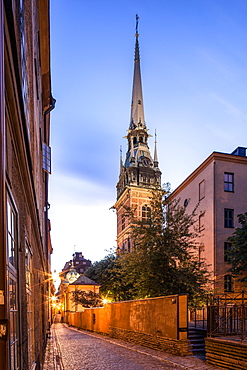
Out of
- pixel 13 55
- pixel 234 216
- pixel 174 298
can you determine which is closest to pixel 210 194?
pixel 234 216

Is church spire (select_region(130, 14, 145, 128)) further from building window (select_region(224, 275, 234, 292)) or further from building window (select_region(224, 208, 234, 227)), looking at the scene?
building window (select_region(224, 275, 234, 292))

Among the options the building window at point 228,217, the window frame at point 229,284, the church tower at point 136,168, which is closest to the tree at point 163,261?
the window frame at point 229,284

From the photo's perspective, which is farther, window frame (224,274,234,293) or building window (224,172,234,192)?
building window (224,172,234,192)

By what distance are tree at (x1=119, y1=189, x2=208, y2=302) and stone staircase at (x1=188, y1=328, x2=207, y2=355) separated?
2107 millimetres

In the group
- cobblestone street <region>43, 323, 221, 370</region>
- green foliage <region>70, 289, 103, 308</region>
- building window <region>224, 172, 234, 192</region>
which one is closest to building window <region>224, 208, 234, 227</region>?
building window <region>224, 172, 234, 192</region>

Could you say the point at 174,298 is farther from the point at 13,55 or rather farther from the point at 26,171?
the point at 13,55

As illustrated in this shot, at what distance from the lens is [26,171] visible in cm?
469

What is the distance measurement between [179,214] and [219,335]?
726 centimetres

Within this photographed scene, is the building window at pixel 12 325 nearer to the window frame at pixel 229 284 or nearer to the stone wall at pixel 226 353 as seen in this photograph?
the stone wall at pixel 226 353

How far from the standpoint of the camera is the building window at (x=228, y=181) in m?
28.0

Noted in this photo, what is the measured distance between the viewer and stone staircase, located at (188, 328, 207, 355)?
42.7ft

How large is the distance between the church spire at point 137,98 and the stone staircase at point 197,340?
74.3m

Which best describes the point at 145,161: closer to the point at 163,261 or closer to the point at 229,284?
the point at 229,284

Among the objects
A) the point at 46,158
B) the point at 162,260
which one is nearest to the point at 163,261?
the point at 162,260
